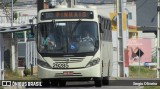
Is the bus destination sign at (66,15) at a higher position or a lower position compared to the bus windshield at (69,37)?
higher

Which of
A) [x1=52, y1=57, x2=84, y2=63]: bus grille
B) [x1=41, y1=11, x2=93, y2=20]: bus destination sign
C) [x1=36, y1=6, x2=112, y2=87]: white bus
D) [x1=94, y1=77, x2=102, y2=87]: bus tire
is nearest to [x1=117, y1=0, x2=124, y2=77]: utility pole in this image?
[x1=94, y1=77, x2=102, y2=87]: bus tire

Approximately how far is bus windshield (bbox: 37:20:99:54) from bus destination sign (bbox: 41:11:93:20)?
0.29m

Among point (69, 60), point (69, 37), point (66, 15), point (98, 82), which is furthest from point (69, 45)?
point (98, 82)

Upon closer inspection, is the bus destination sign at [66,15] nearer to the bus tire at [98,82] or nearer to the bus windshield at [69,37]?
the bus windshield at [69,37]

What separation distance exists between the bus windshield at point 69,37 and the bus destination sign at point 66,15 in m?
0.29

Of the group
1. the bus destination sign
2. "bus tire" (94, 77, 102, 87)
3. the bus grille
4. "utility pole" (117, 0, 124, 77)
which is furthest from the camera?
"utility pole" (117, 0, 124, 77)

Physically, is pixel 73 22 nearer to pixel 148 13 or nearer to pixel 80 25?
pixel 80 25

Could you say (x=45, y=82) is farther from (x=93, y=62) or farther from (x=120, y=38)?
(x=120, y=38)

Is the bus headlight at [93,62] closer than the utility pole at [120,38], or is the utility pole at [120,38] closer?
the bus headlight at [93,62]

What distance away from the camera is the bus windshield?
2514cm

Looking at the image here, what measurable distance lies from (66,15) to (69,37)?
3.69 feet

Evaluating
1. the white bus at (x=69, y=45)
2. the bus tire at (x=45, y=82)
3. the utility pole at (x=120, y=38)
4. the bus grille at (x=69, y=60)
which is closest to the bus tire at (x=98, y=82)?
the white bus at (x=69, y=45)

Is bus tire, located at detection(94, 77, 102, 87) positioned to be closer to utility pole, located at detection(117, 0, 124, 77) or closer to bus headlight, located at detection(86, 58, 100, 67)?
→ bus headlight, located at detection(86, 58, 100, 67)

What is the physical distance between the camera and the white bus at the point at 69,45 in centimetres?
2508
